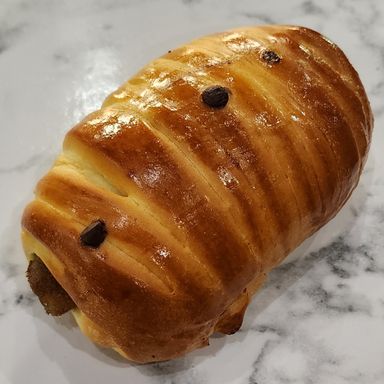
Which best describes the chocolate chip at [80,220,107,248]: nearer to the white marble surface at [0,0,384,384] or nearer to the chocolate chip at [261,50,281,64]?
the white marble surface at [0,0,384,384]

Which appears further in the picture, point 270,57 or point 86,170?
point 270,57

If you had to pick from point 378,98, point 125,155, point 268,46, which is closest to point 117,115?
point 125,155

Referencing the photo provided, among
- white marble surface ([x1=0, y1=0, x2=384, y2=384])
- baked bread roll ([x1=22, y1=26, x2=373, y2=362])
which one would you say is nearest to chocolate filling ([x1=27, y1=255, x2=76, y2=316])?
baked bread roll ([x1=22, y1=26, x2=373, y2=362])

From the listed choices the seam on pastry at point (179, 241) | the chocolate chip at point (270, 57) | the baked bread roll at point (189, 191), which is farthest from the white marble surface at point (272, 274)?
the chocolate chip at point (270, 57)

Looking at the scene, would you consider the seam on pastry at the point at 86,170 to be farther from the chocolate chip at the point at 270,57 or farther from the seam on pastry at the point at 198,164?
the chocolate chip at the point at 270,57

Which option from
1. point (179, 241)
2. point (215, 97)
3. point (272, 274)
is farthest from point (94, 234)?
point (272, 274)

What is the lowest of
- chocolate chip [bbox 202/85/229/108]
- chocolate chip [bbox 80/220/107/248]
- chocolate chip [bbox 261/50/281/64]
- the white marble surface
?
the white marble surface

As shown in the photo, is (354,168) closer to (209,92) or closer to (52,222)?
(209,92)

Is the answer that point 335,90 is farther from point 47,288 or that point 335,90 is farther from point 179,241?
point 47,288
